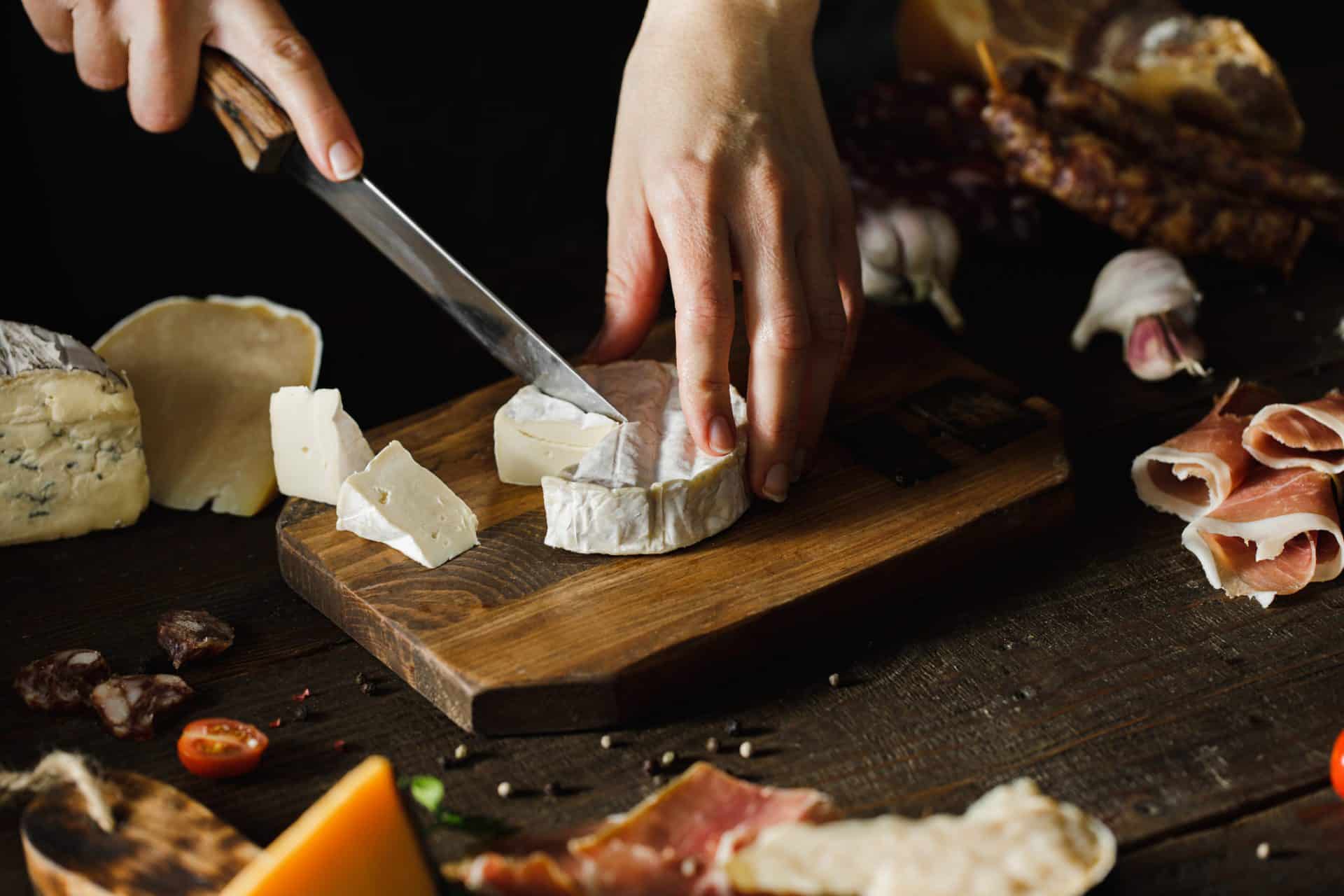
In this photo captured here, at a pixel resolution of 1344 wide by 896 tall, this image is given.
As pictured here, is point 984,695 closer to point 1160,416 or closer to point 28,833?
point 1160,416

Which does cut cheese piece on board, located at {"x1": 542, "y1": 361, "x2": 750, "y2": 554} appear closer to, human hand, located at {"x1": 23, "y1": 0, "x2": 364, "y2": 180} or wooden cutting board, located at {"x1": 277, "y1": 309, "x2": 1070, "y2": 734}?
wooden cutting board, located at {"x1": 277, "y1": 309, "x2": 1070, "y2": 734}

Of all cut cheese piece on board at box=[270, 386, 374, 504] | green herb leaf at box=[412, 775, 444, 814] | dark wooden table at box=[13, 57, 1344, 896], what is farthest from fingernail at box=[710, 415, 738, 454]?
green herb leaf at box=[412, 775, 444, 814]

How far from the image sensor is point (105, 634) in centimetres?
196

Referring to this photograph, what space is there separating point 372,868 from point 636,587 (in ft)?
2.01

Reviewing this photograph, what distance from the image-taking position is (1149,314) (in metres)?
2.48

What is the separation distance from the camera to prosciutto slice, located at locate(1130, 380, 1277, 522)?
2029 millimetres

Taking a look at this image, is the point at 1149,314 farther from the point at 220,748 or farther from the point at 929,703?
the point at 220,748

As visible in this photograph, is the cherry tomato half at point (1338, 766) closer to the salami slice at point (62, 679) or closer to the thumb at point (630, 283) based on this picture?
the thumb at point (630, 283)

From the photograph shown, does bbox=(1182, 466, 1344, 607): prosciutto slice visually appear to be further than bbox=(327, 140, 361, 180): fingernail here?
No

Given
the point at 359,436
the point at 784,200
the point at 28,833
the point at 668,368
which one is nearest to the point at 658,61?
the point at 784,200

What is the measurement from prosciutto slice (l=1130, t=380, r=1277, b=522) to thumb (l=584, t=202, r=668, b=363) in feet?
2.62

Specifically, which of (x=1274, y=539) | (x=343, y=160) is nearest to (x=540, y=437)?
(x=343, y=160)

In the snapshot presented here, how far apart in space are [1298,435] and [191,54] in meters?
1.76

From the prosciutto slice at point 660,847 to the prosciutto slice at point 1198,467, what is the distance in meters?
0.85
